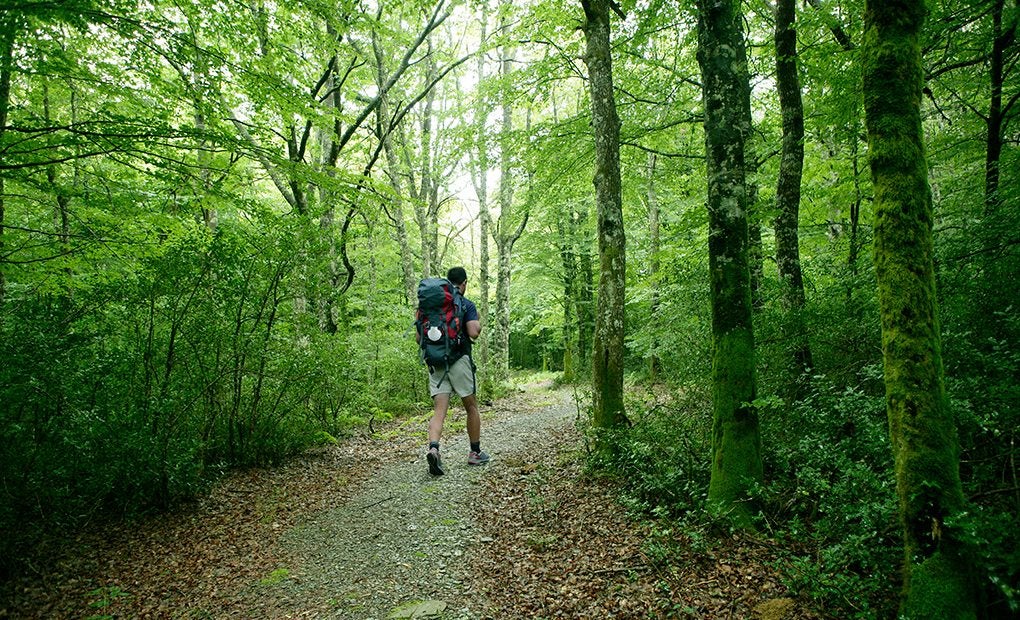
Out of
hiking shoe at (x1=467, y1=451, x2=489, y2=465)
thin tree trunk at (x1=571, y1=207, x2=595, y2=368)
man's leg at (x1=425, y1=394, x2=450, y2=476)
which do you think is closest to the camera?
man's leg at (x1=425, y1=394, x2=450, y2=476)

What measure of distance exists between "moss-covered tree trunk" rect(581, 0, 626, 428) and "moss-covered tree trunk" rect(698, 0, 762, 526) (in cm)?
209

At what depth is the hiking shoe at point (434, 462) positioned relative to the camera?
643cm

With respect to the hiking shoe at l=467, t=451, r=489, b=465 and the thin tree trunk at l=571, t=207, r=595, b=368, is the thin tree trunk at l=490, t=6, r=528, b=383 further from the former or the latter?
the hiking shoe at l=467, t=451, r=489, b=465

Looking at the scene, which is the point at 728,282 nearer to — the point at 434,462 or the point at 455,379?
the point at 455,379

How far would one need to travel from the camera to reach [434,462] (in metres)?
6.48

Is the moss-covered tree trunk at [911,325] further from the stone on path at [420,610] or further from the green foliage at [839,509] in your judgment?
the stone on path at [420,610]

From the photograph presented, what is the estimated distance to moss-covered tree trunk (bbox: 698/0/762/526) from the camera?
Answer: 3980 mm

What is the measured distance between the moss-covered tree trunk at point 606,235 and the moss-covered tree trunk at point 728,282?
2.09 metres

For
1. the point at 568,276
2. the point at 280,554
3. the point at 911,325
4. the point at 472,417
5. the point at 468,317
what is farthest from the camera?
the point at 568,276

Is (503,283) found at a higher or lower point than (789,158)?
lower

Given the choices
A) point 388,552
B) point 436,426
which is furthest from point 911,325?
point 436,426

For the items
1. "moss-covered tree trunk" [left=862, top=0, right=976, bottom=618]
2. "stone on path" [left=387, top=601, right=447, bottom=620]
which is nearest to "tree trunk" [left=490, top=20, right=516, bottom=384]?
"stone on path" [left=387, top=601, right=447, bottom=620]

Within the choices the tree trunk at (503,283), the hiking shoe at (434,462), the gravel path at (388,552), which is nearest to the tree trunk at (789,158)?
the gravel path at (388,552)

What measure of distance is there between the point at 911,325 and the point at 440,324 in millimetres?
4969
